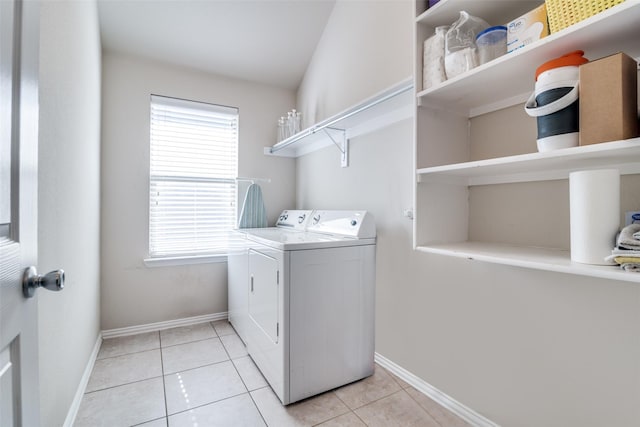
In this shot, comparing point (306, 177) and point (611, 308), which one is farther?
point (306, 177)

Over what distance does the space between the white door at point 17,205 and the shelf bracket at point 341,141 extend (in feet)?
5.91

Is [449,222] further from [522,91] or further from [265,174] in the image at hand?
[265,174]

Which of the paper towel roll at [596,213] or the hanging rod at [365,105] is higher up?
the hanging rod at [365,105]

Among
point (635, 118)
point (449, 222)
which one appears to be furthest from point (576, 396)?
point (635, 118)

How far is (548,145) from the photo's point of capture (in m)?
0.92

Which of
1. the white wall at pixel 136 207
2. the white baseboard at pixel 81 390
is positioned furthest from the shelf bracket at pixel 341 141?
the white baseboard at pixel 81 390

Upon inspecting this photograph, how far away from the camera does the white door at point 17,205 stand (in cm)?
59

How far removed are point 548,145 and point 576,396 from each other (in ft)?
3.13

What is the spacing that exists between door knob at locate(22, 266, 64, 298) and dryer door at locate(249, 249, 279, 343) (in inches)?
42.6

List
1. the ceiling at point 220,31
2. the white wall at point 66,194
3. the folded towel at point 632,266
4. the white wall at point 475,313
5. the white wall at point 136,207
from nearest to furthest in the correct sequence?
the folded towel at point 632,266, the white wall at point 475,313, the white wall at point 66,194, the ceiling at point 220,31, the white wall at point 136,207

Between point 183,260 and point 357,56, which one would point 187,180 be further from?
point 357,56

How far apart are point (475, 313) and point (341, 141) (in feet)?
5.02

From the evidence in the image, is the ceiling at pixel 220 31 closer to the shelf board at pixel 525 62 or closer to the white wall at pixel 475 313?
the white wall at pixel 475 313

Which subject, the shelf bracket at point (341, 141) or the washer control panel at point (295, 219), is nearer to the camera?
the shelf bracket at point (341, 141)
